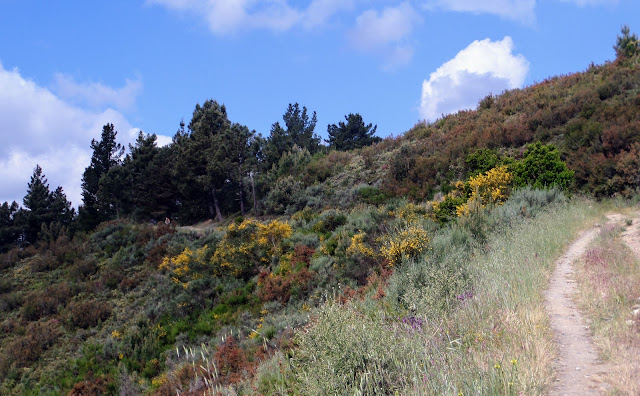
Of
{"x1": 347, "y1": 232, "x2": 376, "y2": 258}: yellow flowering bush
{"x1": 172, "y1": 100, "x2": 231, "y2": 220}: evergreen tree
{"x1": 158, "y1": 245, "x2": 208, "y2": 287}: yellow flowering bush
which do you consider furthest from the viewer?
{"x1": 172, "y1": 100, "x2": 231, "y2": 220}: evergreen tree

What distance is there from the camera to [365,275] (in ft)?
33.8

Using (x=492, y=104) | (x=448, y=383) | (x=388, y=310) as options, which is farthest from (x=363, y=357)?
(x=492, y=104)

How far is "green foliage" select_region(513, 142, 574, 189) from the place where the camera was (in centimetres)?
1183

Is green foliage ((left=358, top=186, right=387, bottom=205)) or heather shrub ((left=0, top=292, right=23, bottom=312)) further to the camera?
green foliage ((left=358, top=186, right=387, bottom=205))

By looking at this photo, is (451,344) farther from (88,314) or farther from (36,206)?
(36,206)

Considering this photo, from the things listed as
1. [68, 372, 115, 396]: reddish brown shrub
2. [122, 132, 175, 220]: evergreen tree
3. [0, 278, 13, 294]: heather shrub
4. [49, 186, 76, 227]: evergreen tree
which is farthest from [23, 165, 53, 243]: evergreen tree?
[68, 372, 115, 396]: reddish brown shrub

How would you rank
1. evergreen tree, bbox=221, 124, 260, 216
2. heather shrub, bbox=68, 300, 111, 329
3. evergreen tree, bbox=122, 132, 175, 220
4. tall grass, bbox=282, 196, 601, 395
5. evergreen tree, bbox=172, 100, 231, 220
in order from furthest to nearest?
evergreen tree, bbox=122, 132, 175, 220 → evergreen tree, bbox=172, 100, 231, 220 → evergreen tree, bbox=221, 124, 260, 216 → heather shrub, bbox=68, 300, 111, 329 → tall grass, bbox=282, 196, 601, 395

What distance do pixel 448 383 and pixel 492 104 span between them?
24.3 m

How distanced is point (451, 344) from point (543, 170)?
35.2 feet

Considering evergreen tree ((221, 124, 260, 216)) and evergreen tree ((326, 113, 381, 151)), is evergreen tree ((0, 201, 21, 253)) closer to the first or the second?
evergreen tree ((221, 124, 260, 216))

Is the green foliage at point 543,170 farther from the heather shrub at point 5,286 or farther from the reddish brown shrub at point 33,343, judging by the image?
the heather shrub at point 5,286

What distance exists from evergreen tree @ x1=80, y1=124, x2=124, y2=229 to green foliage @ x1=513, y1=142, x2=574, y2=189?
3031 cm

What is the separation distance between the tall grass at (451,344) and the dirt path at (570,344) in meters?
0.10

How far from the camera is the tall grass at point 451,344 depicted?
2783 mm
